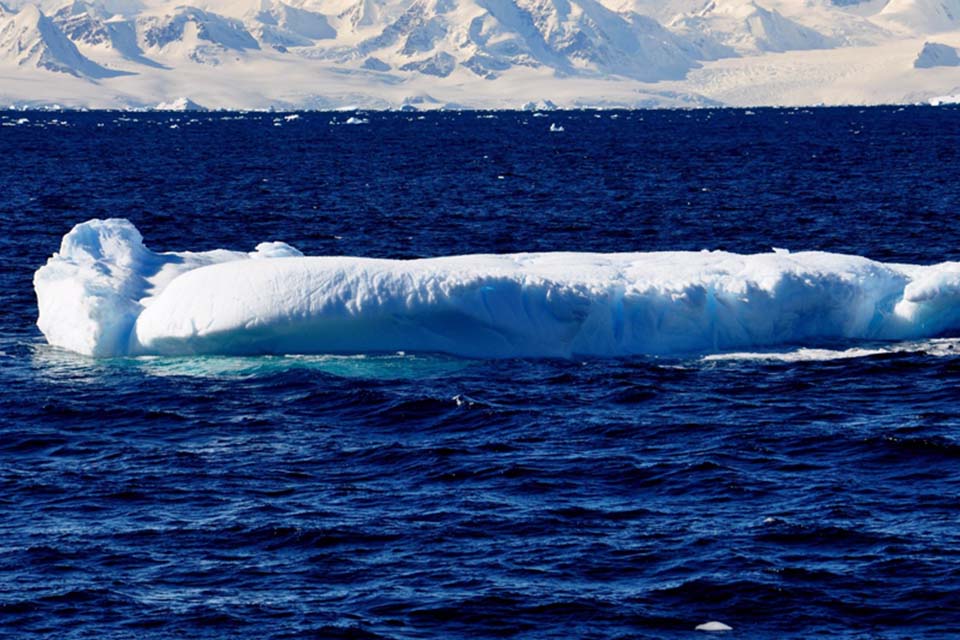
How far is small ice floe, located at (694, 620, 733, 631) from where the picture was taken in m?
16.1

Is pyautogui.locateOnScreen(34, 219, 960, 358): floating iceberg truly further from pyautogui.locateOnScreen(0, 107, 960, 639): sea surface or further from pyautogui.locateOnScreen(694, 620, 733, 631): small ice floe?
pyautogui.locateOnScreen(694, 620, 733, 631): small ice floe

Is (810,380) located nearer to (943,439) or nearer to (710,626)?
(943,439)

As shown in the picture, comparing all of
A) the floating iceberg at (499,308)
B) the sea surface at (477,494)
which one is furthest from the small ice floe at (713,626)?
the floating iceberg at (499,308)

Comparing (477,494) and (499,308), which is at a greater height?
(499,308)

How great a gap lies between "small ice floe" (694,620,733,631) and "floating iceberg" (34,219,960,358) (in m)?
12.8

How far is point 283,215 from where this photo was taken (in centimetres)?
→ 6053

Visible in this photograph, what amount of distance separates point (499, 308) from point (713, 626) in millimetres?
13018

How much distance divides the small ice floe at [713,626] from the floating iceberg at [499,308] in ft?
42.1

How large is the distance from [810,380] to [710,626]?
1146cm

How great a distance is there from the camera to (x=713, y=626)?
16.2m

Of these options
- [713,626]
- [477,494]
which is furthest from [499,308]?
[713,626]

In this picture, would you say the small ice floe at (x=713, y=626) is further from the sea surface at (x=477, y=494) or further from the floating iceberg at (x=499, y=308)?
the floating iceberg at (x=499, y=308)

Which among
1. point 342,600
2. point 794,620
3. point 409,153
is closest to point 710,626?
point 794,620

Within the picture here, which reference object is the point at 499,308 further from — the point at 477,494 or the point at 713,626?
the point at 713,626
